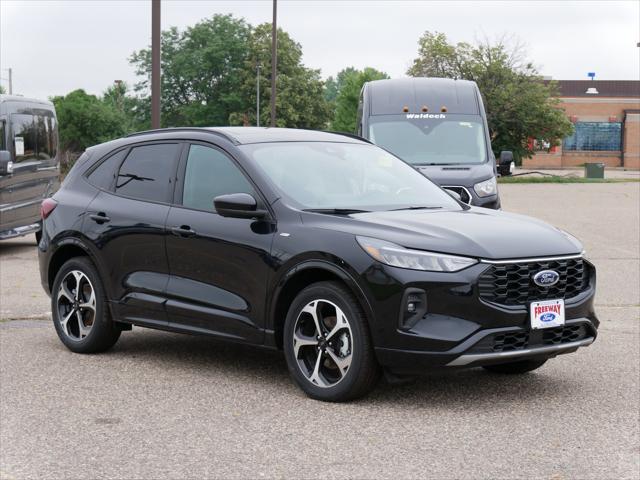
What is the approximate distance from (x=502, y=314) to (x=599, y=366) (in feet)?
6.02

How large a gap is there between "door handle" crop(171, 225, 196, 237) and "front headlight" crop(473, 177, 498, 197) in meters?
7.59

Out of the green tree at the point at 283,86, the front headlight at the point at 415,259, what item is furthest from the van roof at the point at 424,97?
the green tree at the point at 283,86

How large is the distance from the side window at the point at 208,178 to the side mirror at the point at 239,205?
277 millimetres

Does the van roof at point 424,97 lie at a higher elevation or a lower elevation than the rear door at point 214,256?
higher

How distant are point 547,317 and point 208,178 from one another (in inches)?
98.0

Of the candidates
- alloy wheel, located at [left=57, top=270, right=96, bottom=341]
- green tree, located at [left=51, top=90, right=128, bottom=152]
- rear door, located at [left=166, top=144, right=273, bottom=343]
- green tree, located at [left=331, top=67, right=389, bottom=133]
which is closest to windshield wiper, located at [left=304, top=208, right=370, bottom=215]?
rear door, located at [left=166, top=144, right=273, bottom=343]

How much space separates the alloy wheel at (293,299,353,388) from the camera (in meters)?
6.38

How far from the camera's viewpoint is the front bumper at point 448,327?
6.09 meters

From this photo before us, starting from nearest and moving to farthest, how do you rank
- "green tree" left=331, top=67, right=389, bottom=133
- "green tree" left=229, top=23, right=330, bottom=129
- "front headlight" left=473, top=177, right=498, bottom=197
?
"front headlight" left=473, top=177, right=498, bottom=197
"green tree" left=229, top=23, right=330, bottom=129
"green tree" left=331, top=67, right=389, bottom=133

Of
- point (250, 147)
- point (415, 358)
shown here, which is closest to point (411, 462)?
point (415, 358)

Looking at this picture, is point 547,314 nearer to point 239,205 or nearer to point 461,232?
point 461,232

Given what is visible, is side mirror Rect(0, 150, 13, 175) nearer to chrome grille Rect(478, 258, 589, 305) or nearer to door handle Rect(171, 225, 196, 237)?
door handle Rect(171, 225, 196, 237)

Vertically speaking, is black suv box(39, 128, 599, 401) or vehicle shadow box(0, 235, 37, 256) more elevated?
black suv box(39, 128, 599, 401)

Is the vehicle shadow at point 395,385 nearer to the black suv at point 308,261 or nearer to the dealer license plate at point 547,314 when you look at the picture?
the black suv at point 308,261
